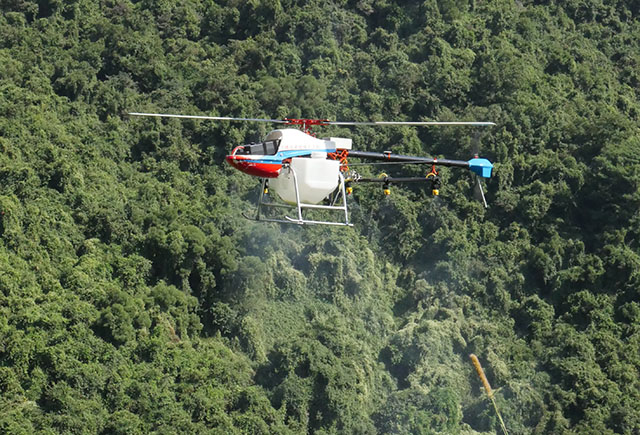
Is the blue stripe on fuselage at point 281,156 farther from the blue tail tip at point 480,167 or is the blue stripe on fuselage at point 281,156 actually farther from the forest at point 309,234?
the forest at point 309,234

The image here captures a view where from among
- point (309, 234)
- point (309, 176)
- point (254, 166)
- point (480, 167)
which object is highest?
point (254, 166)

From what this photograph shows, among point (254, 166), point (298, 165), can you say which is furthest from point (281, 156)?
point (254, 166)

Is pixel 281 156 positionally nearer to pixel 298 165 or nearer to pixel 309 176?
pixel 298 165

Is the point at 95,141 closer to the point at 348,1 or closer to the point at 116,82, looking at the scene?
the point at 116,82

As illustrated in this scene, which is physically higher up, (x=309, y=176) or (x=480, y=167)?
(x=309, y=176)

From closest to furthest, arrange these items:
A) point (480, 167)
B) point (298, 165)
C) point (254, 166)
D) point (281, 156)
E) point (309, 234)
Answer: point (254, 166), point (281, 156), point (298, 165), point (480, 167), point (309, 234)

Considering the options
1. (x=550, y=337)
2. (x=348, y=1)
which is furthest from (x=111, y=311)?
(x=348, y=1)
